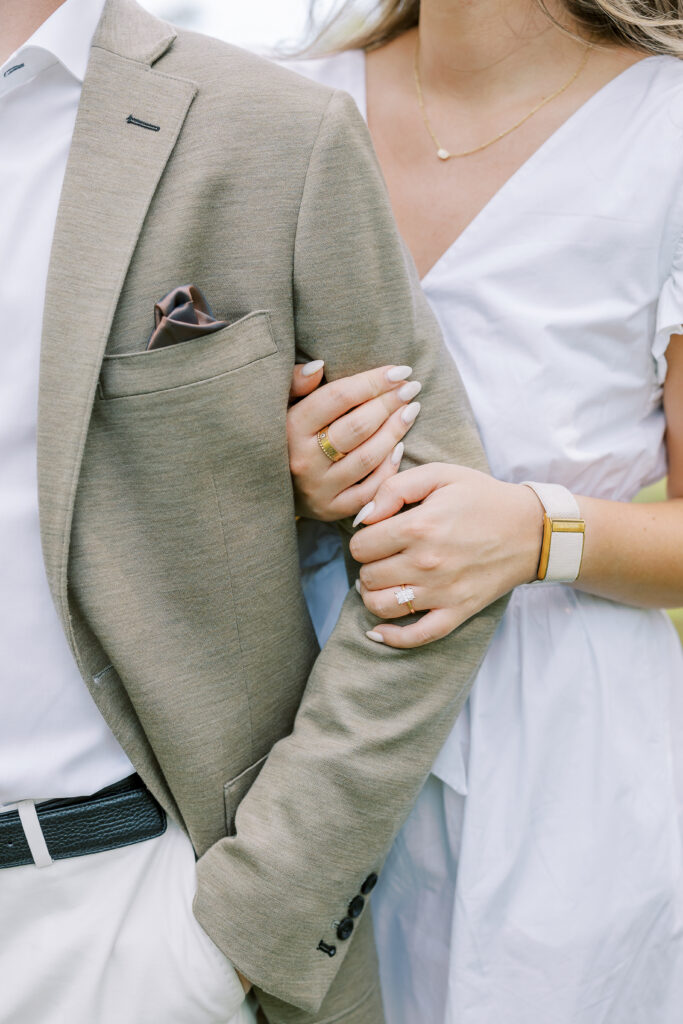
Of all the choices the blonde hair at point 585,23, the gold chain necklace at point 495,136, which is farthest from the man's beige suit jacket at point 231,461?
the blonde hair at point 585,23

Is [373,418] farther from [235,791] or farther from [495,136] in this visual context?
[495,136]

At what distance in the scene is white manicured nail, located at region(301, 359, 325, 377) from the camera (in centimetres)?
134

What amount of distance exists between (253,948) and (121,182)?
41.1 inches

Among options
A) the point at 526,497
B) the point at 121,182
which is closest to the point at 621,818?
the point at 526,497

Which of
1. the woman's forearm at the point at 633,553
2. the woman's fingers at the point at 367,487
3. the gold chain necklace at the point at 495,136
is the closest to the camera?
the woman's fingers at the point at 367,487

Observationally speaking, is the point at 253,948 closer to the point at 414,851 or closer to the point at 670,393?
the point at 414,851

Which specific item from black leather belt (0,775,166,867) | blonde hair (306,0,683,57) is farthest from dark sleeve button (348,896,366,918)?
blonde hair (306,0,683,57)

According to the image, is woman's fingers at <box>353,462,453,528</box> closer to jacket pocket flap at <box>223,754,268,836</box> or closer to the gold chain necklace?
jacket pocket flap at <box>223,754,268,836</box>

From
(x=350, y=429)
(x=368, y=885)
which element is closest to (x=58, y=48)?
(x=350, y=429)

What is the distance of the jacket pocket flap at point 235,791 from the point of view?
1.39 m

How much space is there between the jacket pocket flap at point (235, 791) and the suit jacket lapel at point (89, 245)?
369mm

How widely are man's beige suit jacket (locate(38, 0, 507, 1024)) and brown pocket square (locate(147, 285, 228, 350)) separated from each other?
2 cm

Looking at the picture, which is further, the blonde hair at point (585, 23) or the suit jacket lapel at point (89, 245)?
the blonde hair at point (585, 23)

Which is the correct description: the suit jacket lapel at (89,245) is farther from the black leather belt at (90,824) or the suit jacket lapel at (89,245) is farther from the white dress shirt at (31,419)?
the black leather belt at (90,824)
